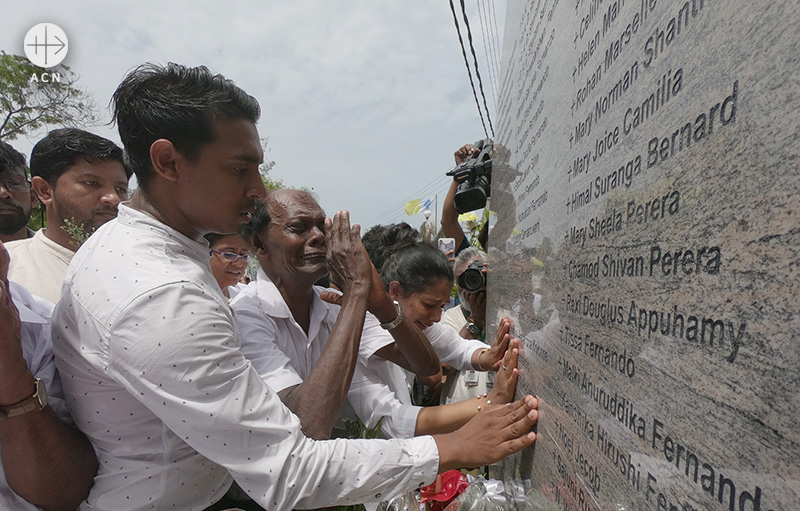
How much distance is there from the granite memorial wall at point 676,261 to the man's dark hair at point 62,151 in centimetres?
215

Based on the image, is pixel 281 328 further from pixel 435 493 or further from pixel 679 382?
pixel 679 382

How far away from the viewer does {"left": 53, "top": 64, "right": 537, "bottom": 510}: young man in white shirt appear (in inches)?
42.2

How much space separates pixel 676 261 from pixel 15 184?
10.5 feet

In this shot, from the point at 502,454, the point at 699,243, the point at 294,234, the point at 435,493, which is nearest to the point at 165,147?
the point at 294,234

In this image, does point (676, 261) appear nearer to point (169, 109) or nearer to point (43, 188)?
point (169, 109)

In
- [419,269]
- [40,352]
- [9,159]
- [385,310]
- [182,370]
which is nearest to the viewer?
[182,370]

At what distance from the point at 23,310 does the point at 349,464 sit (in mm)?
969

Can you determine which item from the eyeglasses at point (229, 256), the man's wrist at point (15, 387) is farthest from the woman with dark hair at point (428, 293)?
the man's wrist at point (15, 387)

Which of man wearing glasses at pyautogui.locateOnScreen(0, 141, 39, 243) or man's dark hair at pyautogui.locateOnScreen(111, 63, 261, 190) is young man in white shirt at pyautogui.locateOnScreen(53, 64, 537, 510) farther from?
man wearing glasses at pyautogui.locateOnScreen(0, 141, 39, 243)

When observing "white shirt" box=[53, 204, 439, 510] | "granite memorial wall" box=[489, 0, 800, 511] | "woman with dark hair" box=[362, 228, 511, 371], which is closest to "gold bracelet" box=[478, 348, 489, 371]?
"woman with dark hair" box=[362, 228, 511, 371]

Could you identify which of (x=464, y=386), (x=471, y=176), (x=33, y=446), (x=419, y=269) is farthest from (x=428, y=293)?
(x=33, y=446)

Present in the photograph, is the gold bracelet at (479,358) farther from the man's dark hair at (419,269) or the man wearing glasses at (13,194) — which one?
the man wearing glasses at (13,194)

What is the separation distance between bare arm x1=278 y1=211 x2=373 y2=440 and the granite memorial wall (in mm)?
715

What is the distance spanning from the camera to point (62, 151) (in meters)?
2.33
